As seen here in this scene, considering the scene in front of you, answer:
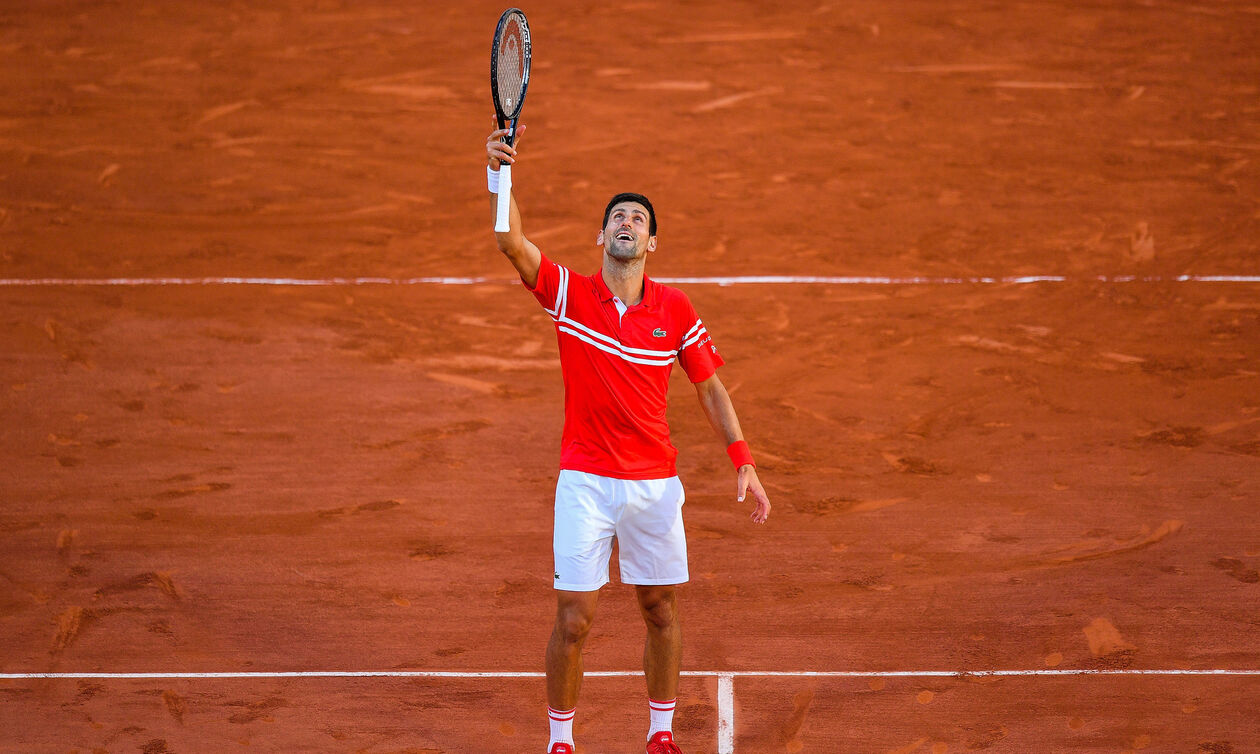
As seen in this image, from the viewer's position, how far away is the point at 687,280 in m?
8.80

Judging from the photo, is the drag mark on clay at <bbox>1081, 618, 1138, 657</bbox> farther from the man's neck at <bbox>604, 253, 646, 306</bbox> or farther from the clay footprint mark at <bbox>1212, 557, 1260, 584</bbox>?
the man's neck at <bbox>604, 253, 646, 306</bbox>

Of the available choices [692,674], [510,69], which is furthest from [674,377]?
[510,69]

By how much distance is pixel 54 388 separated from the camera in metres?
7.94

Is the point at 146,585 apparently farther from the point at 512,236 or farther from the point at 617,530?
the point at 512,236

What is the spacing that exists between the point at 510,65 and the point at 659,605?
2.17 metres

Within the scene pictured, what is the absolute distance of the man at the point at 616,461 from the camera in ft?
15.0

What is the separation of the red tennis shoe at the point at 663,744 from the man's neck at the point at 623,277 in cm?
171

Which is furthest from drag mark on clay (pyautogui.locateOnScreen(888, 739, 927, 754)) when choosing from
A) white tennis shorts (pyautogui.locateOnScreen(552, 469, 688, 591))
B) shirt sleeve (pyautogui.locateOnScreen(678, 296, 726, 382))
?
shirt sleeve (pyautogui.locateOnScreen(678, 296, 726, 382))

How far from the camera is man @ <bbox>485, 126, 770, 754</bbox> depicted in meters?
4.56

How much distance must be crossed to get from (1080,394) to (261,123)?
6702mm

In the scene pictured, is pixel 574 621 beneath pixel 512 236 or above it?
beneath

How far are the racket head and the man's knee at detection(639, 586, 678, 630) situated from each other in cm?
186

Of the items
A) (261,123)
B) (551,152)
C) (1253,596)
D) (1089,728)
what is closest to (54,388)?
(261,123)

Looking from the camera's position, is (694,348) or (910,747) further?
(910,747)
